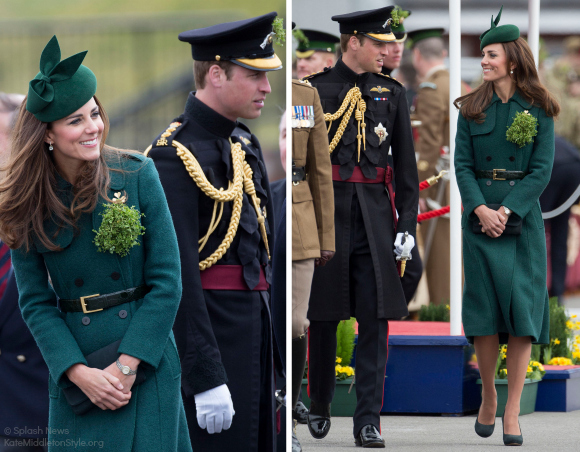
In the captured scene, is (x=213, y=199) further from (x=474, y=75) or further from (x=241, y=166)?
(x=474, y=75)

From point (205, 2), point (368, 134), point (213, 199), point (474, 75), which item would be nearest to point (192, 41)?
point (205, 2)

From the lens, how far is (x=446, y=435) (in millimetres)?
5547

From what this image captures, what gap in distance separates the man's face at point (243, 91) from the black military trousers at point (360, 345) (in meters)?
1.79

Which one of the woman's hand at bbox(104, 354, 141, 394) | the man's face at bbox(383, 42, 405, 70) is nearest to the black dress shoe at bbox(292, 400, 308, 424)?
the man's face at bbox(383, 42, 405, 70)

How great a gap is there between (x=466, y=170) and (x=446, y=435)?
1.32 m

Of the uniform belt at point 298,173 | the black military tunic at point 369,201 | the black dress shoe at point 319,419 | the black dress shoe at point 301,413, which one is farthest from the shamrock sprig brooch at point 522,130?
the black dress shoe at point 301,413

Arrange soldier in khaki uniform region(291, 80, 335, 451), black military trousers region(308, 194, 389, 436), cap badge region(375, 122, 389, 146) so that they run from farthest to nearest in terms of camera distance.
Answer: cap badge region(375, 122, 389, 146) < black military trousers region(308, 194, 389, 436) < soldier in khaki uniform region(291, 80, 335, 451)

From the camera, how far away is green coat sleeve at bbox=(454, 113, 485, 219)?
544cm

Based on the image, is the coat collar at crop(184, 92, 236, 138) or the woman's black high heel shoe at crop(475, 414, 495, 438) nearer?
the coat collar at crop(184, 92, 236, 138)

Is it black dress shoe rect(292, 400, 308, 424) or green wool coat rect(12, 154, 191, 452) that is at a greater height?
green wool coat rect(12, 154, 191, 452)

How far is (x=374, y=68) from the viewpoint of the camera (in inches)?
206

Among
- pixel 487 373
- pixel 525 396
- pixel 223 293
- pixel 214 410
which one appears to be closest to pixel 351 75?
pixel 487 373

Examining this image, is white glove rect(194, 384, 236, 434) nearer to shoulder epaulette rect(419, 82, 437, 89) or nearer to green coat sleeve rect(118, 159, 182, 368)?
green coat sleeve rect(118, 159, 182, 368)

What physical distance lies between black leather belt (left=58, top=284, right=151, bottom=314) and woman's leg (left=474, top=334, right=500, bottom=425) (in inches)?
109
